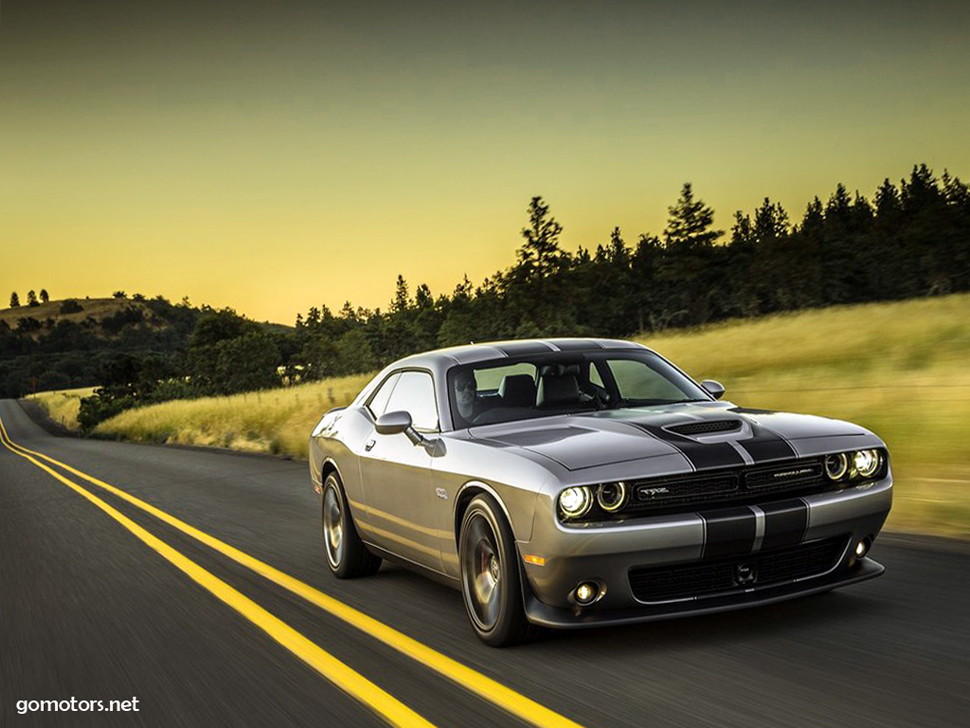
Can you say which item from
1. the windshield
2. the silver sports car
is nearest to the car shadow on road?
the silver sports car

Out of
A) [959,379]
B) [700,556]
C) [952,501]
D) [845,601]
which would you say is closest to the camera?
[700,556]

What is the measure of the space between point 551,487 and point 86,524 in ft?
27.8

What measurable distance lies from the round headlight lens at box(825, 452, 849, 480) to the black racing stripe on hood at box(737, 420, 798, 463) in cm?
27

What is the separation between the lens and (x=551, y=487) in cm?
455

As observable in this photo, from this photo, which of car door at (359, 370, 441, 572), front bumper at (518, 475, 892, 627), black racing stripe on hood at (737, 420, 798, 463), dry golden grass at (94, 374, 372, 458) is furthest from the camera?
dry golden grass at (94, 374, 372, 458)

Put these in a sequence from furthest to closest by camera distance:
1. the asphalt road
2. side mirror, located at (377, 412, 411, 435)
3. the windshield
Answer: the windshield → side mirror, located at (377, 412, 411, 435) → the asphalt road

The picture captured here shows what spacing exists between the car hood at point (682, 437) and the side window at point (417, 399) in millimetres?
598

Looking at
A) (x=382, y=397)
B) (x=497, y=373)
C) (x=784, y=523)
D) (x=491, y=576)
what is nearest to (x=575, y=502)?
(x=491, y=576)

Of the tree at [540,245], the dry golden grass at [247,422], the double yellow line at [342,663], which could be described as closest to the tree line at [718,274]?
the tree at [540,245]

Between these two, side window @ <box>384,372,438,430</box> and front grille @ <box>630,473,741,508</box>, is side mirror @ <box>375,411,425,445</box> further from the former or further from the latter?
front grille @ <box>630,473,741,508</box>

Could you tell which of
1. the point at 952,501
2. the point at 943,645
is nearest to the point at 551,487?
the point at 943,645

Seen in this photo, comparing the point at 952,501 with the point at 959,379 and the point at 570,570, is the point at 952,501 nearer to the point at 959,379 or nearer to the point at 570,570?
the point at 570,570

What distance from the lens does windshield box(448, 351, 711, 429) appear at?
20.0 ft

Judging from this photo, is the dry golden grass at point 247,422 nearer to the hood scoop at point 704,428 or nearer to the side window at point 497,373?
the side window at point 497,373
